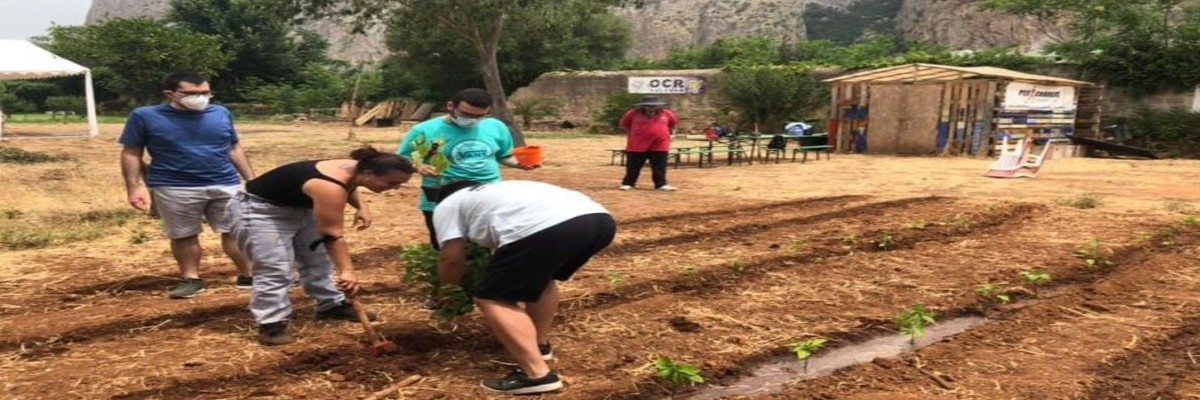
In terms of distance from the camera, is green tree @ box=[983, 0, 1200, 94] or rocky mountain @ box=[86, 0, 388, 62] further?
rocky mountain @ box=[86, 0, 388, 62]

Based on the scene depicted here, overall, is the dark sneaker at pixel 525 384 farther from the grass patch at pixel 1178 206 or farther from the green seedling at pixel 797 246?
the grass patch at pixel 1178 206

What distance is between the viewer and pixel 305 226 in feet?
A: 15.5

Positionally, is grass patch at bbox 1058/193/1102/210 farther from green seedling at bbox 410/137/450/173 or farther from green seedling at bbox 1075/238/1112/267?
green seedling at bbox 410/137/450/173

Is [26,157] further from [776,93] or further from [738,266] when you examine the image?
[776,93]

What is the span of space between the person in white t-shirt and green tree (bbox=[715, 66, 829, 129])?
2281 cm

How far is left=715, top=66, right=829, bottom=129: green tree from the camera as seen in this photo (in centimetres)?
2578

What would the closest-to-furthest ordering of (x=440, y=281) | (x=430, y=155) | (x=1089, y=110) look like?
(x=440, y=281)
(x=430, y=155)
(x=1089, y=110)

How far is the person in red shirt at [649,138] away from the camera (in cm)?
1167

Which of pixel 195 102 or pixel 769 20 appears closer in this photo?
pixel 195 102

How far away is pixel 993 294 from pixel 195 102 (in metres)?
4.82

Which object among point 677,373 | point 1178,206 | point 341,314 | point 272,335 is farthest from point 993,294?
point 1178,206

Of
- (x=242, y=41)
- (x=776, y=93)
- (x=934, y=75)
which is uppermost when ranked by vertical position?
(x=242, y=41)

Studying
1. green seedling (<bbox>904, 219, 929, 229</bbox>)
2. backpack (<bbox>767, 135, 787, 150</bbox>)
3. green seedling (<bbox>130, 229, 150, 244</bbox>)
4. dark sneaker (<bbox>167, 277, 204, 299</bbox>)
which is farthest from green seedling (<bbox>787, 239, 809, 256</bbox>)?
backpack (<bbox>767, 135, 787, 150</bbox>)

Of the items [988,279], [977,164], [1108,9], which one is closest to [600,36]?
[1108,9]
